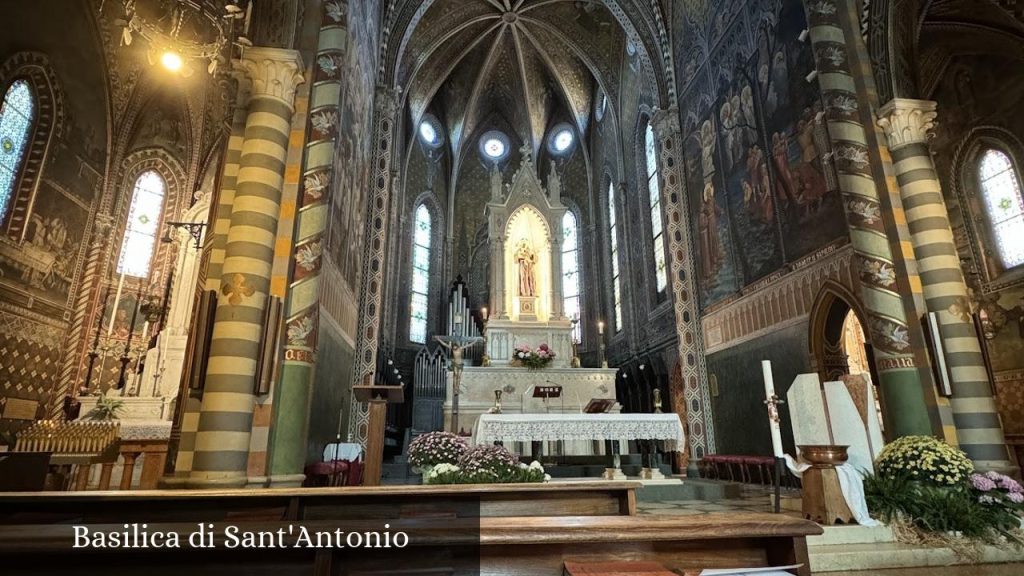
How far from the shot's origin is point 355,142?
1067 centimetres

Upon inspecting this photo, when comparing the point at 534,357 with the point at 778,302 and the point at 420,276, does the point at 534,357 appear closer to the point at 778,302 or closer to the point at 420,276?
the point at 778,302

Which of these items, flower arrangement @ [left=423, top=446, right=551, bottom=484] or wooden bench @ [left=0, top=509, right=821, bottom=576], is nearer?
wooden bench @ [left=0, top=509, right=821, bottom=576]

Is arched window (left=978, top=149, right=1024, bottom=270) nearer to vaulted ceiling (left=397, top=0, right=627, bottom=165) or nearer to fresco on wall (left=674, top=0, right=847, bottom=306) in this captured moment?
fresco on wall (left=674, top=0, right=847, bottom=306)

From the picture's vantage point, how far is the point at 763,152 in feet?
36.0

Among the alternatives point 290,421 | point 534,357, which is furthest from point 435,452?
point 534,357

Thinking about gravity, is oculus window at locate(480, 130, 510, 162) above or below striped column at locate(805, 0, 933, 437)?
above

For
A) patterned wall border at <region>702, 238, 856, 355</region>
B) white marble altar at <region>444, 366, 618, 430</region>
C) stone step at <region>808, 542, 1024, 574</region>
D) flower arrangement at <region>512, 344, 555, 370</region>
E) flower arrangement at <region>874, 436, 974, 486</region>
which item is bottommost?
stone step at <region>808, 542, 1024, 574</region>

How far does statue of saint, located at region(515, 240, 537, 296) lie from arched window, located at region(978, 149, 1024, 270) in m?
10.8

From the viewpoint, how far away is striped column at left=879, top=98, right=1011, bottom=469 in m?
6.82

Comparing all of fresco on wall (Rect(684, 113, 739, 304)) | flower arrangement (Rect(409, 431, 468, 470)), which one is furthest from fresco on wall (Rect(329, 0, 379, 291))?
fresco on wall (Rect(684, 113, 739, 304))

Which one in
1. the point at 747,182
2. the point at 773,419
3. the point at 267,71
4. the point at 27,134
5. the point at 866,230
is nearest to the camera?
the point at 773,419

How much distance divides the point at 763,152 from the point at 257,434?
1078cm

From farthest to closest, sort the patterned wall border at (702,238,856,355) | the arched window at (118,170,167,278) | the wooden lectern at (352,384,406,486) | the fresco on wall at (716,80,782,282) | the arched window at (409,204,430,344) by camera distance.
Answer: the arched window at (409,204,430,344) → the arched window at (118,170,167,278) → the fresco on wall at (716,80,782,282) → the patterned wall border at (702,238,856,355) → the wooden lectern at (352,384,406,486)

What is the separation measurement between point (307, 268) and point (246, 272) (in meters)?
0.92
